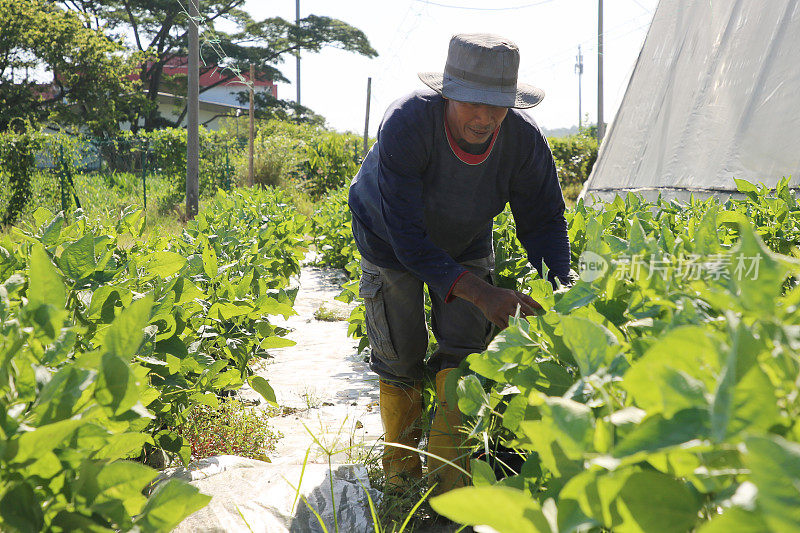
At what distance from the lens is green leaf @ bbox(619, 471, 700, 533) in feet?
2.06

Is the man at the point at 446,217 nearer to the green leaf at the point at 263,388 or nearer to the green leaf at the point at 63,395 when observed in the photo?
the green leaf at the point at 263,388

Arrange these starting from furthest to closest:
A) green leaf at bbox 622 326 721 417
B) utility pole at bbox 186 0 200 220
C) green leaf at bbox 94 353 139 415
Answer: utility pole at bbox 186 0 200 220, green leaf at bbox 94 353 139 415, green leaf at bbox 622 326 721 417

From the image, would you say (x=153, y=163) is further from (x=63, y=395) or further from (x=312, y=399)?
(x=63, y=395)

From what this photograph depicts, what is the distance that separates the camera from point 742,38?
22.0 ft

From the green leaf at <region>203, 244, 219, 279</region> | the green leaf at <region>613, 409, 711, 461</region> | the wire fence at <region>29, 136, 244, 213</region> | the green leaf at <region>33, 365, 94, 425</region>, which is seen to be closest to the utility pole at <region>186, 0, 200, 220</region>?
the wire fence at <region>29, 136, 244, 213</region>

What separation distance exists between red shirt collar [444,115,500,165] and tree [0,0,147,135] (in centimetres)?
2553

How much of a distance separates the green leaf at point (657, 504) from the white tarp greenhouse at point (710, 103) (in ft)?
19.3

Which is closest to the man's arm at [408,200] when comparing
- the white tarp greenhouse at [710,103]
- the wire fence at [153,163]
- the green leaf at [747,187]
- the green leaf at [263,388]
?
the green leaf at [263,388]

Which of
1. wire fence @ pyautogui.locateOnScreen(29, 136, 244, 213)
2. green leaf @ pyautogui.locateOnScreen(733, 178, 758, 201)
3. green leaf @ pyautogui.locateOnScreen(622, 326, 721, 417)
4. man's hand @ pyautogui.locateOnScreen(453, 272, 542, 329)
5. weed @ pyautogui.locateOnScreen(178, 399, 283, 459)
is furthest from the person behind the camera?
wire fence @ pyautogui.locateOnScreen(29, 136, 244, 213)

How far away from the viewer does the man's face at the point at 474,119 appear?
2461mm

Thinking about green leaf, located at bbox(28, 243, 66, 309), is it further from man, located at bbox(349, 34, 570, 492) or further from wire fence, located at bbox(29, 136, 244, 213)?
wire fence, located at bbox(29, 136, 244, 213)

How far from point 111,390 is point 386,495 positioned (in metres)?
1.78

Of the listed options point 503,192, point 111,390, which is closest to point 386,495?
point 503,192

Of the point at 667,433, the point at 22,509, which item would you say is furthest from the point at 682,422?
the point at 22,509
